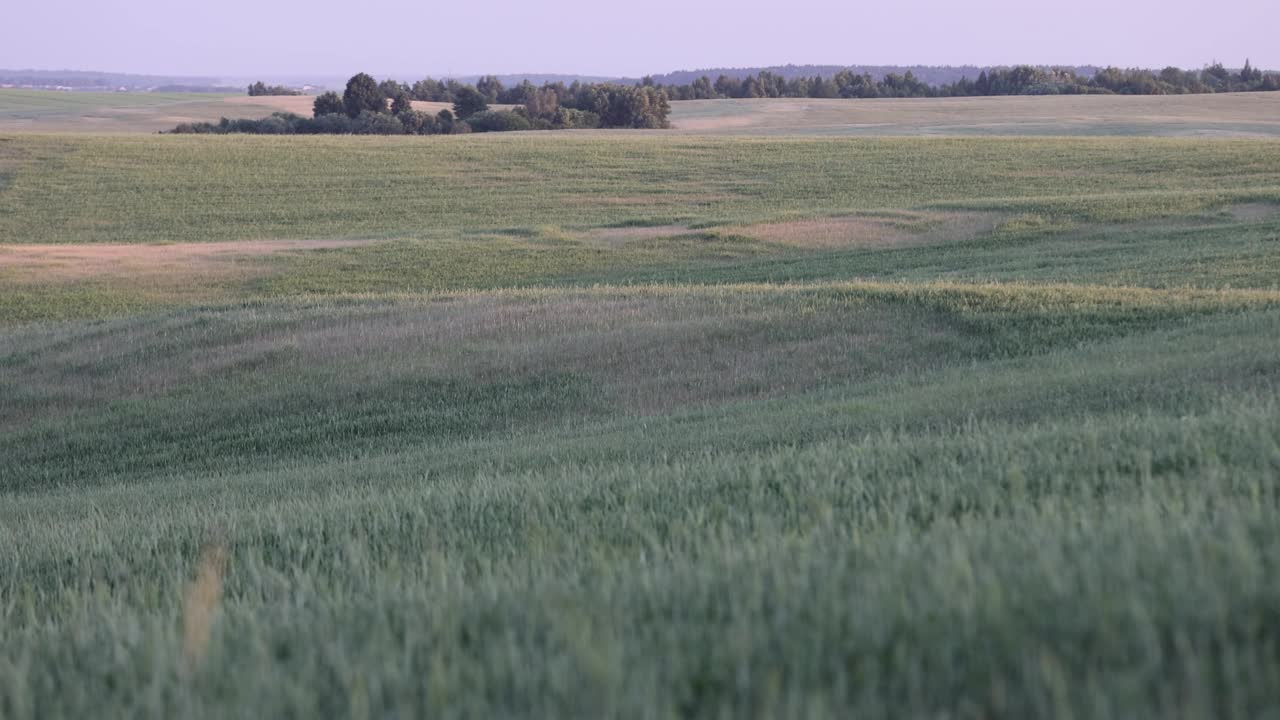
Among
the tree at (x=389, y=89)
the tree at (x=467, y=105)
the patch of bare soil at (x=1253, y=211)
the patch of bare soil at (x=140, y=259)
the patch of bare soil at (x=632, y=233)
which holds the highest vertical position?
the tree at (x=389, y=89)

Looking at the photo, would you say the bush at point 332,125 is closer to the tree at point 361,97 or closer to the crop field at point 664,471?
the tree at point 361,97

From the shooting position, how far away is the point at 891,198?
4047 centimetres

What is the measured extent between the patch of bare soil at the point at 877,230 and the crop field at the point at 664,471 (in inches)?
6.8

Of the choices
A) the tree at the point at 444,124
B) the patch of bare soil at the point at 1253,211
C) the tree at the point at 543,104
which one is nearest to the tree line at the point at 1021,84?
the tree at the point at 543,104

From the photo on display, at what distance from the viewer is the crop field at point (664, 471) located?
2.01 m

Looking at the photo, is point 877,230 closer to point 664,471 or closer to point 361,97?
point 664,471

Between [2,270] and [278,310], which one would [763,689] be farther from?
[2,270]

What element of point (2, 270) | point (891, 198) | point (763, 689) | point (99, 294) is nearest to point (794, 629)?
point (763, 689)

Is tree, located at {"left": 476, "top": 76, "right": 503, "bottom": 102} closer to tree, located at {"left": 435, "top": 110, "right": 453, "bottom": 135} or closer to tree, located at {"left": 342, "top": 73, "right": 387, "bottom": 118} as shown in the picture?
tree, located at {"left": 342, "top": 73, "right": 387, "bottom": 118}

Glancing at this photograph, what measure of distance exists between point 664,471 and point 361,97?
82262 mm

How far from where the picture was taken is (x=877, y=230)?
31703mm

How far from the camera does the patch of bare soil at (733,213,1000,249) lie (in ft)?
100

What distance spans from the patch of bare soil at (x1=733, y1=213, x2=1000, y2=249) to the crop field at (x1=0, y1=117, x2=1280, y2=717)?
172 millimetres

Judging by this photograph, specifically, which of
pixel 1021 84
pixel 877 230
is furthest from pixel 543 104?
pixel 877 230
